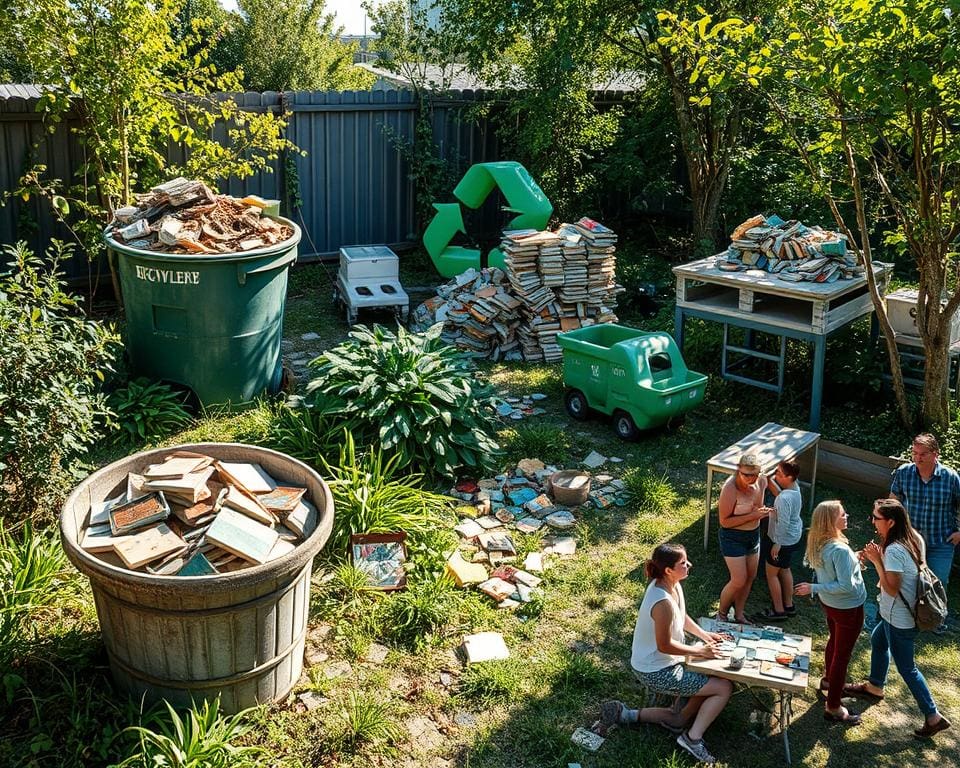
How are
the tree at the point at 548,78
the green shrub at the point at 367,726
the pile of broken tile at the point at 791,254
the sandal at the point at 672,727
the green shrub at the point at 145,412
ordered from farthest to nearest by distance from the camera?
the tree at the point at 548,78 < the pile of broken tile at the point at 791,254 < the green shrub at the point at 145,412 < the sandal at the point at 672,727 < the green shrub at the point at 367,726

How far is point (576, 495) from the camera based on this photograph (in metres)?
8.08

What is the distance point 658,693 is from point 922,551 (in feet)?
5.53

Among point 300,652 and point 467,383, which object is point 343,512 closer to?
point 300,652

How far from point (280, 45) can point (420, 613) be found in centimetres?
1878

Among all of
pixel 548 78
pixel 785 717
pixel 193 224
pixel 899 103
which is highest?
pixel 548 78

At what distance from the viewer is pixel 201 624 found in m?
5.04

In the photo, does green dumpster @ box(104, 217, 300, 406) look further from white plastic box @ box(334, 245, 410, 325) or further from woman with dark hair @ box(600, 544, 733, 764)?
woman with dark hair @ box(600, 544, 733, 764)

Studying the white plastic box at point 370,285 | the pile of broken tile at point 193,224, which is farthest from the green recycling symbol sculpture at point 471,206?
the pile of broken tile at point 193,224

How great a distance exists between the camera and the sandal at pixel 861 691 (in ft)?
19.1

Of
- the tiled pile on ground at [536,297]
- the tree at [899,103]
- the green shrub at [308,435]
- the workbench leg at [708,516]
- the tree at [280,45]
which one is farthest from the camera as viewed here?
the tree at [280,45]

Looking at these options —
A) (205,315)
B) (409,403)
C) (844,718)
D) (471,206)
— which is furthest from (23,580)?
(471,206)

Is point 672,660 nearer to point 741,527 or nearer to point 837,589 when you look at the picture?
point 837,589

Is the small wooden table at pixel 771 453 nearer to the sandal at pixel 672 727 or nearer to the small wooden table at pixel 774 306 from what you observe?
the small wooden table at pixel 774 306

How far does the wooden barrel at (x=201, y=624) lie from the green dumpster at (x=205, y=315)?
11.5 ft
